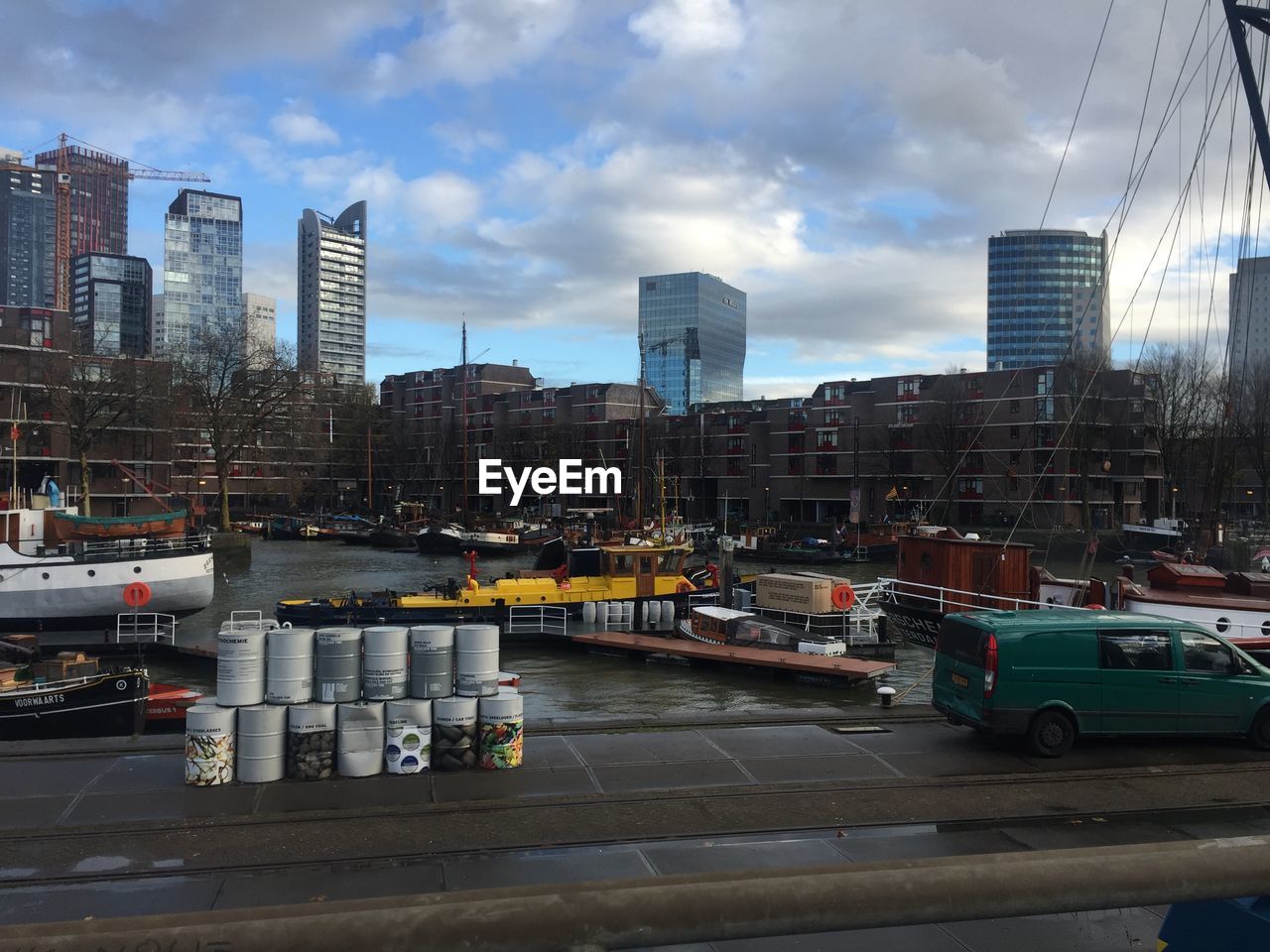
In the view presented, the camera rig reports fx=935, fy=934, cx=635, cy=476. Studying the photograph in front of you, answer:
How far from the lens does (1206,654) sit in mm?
11398

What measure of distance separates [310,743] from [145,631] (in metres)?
25.3

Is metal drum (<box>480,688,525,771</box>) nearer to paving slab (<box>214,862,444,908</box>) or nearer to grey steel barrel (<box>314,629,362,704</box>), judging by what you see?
grey steel barrel (<box>314,629,362,704</box>)

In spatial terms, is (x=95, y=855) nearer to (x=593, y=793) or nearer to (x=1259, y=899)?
(x=593, y=793)

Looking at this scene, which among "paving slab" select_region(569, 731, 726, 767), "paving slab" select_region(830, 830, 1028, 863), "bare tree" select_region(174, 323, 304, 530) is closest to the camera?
"paving slab" select_region(830, 830, 1028, 863)

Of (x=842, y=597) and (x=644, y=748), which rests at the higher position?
(x=644, y=748)

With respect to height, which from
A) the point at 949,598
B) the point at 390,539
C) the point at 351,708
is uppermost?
the point at 351,708

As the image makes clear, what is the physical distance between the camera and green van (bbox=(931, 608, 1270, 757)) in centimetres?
1083

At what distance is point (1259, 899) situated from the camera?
8.78 ft

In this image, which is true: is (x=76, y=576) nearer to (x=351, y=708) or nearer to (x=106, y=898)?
(x=351, y=708)

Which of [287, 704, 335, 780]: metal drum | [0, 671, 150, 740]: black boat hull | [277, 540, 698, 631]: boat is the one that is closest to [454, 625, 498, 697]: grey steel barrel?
[287, 704, 335, 780]: metal drum

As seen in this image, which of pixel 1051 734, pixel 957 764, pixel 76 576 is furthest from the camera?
pixel 76 576

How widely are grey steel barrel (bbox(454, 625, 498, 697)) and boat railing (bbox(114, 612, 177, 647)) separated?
22.9 metres

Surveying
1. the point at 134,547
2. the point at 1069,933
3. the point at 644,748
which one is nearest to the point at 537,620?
the point at 134,547

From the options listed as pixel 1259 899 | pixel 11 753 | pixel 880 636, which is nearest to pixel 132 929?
pixel 1259 899
